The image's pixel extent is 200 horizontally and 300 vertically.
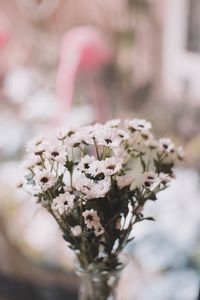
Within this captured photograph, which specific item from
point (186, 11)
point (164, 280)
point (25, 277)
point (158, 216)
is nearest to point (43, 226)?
point (25, 277)

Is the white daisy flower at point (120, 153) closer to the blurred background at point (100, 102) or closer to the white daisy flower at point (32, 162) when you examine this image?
the white daisy flower at point (32, 162)

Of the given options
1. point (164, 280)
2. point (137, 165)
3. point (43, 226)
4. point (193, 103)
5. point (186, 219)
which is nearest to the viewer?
point (137, 165)

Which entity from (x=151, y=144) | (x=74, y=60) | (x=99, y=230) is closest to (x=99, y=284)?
(x=99, y=230)

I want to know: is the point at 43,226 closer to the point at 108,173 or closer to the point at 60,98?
the point at 60,98

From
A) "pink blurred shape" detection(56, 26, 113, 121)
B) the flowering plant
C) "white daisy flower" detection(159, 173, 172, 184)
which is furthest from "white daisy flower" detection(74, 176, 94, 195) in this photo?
"pink blurred shape" detection(56, 26, 113, 121)

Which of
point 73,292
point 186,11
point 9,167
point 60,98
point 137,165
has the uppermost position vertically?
point 186,11

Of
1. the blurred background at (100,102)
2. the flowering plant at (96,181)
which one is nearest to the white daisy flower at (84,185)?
the flowering plant at (96,181)

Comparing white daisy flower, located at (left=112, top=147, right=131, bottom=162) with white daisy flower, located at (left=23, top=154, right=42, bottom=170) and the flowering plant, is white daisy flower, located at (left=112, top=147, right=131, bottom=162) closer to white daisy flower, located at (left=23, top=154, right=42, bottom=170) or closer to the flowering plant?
the flowering plant
